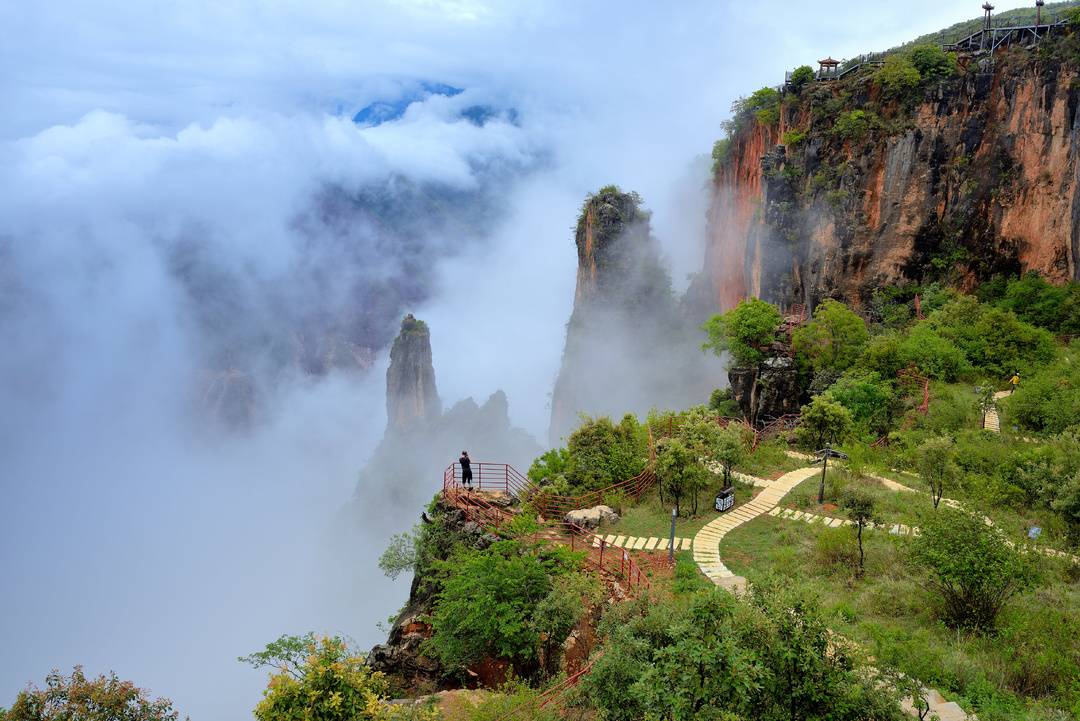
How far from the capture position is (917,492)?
18.3 meters

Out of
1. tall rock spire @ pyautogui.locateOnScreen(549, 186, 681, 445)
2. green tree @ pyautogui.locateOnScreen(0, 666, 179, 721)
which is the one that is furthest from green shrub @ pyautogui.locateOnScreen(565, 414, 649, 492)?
tall rock spire @ pyautogui.locateOnScreen(549, 186, 681, 445)

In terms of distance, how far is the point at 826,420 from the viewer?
72.9 feet

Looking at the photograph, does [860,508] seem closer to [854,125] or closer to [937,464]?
[937,464]

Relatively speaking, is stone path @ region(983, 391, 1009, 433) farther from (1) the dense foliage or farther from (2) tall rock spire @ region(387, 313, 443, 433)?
(2) tall rock spire @ region(387, 313, 443, 433)

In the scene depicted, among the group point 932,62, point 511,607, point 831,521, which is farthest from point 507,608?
point 932,62

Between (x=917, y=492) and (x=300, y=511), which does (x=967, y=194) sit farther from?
(x=300, y=511)

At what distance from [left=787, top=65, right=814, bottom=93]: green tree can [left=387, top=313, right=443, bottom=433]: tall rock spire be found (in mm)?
62157

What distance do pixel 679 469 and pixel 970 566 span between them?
26.6 ft

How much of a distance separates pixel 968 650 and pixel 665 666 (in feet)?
23.0

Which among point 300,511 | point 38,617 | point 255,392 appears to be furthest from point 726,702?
point 255,392

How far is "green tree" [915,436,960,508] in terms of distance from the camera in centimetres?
1608

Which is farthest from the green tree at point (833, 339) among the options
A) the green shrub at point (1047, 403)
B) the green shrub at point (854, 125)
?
the green shrub at point (854, 125)

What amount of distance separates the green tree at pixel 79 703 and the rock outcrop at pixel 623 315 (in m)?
52.1

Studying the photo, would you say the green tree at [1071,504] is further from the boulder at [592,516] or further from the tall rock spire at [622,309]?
the tall rock spire at [622,309]
